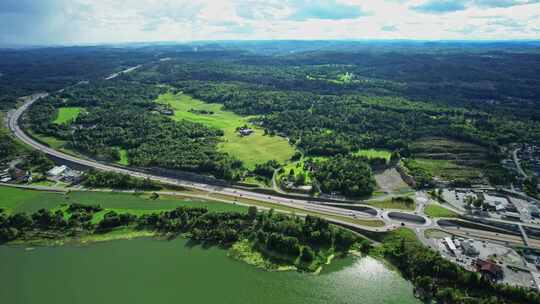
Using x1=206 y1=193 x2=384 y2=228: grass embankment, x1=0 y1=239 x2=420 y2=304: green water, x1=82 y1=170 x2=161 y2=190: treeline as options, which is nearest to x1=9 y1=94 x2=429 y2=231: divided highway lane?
x1=206 y1=193 x2=384 y2=228: grass embankment

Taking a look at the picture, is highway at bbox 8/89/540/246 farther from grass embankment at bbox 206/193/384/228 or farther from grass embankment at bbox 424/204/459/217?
grass embankment at bbox 424/204/459/217

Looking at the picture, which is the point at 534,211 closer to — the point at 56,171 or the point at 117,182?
the point at 117,182

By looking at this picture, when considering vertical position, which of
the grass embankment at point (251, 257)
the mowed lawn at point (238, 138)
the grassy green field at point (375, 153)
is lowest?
the grass embankment at point (251, 257)

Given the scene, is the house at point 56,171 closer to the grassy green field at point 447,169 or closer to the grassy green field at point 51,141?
the grassy green field at point 51,141

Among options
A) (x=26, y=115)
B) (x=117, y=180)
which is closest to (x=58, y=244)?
(x=117, y=180)

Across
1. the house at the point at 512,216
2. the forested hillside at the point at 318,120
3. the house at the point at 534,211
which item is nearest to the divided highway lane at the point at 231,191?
the forested hillside at the point at 318,120

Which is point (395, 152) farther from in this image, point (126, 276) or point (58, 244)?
point (58, 244)

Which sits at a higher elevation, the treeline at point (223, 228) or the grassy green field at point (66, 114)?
the grassy green field at point (66, 114)
